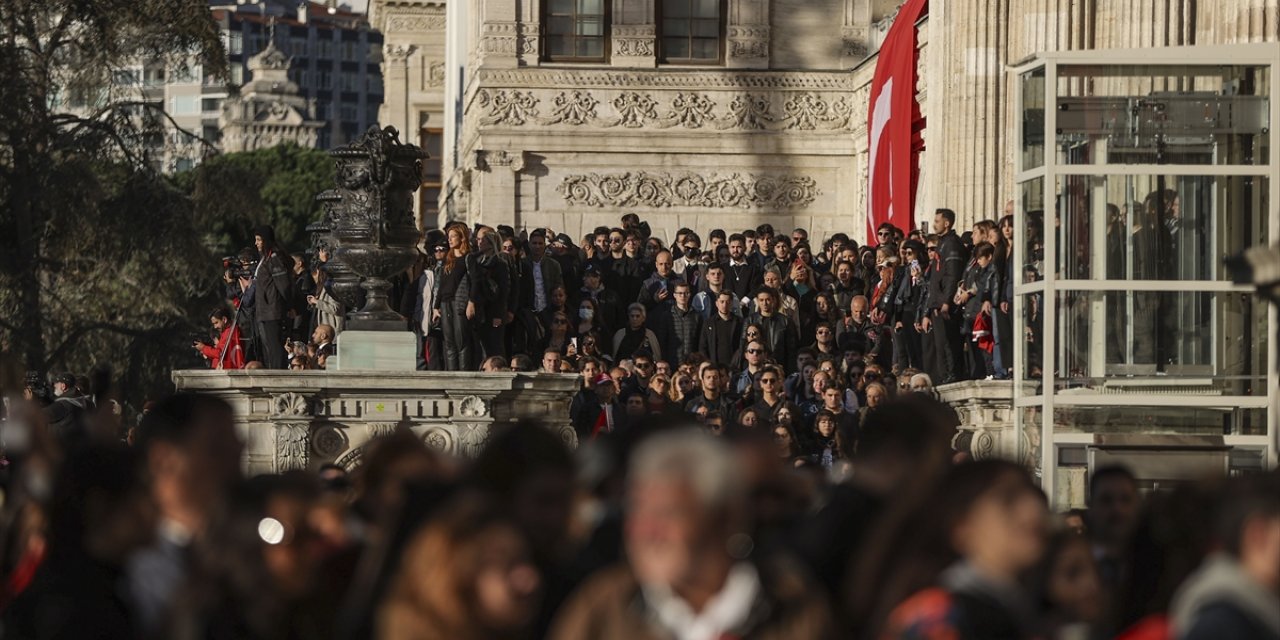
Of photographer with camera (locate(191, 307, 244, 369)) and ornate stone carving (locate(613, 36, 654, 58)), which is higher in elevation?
ornate stone carving (locate(613, 36, 654, 58))

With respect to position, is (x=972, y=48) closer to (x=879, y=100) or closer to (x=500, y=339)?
(x=879, y=100)

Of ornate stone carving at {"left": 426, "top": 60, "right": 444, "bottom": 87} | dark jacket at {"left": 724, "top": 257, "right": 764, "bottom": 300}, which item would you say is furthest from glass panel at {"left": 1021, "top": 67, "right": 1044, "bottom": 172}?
ornate stone carving at {"left": 426, "top": 60, "right": 444, "bottom": 87}

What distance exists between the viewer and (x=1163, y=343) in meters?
16.0

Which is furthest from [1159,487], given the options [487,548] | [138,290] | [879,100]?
[138,290]

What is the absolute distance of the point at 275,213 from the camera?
94.2 m

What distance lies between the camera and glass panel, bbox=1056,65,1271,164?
51.5 feet

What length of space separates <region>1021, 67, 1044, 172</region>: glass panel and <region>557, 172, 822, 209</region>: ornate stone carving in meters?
20.4

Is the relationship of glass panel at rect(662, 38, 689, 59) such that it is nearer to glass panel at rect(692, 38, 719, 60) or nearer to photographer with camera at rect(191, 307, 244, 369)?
glass panel at rect(692, 38, 719, 60)

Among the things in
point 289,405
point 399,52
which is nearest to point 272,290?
point 289,405

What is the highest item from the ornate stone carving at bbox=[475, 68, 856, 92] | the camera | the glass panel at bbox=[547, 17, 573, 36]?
the glass panel at bbox=[547, 17, 573, 36]

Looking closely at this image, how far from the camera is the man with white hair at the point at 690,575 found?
5.99 metres

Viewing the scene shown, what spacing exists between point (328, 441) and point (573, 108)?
16621 mm

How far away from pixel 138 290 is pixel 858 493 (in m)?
28.7

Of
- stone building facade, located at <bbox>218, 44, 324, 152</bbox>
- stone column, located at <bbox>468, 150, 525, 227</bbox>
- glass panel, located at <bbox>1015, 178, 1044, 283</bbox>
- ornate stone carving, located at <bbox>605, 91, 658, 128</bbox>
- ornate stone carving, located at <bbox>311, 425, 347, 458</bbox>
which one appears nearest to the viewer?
glass panel, located at <bbox>1015, 178, 1044, 283</bbox>
